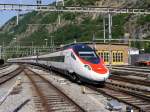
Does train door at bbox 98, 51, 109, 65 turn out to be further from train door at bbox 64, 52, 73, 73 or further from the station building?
train door at bbox 64, 52, 73, 73

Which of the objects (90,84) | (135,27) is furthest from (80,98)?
(135,27)

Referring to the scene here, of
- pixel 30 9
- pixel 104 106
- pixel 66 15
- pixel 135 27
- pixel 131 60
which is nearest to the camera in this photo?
pixel 104 106

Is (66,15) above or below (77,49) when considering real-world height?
above

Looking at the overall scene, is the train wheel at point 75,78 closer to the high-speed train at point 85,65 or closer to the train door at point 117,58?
the high-speed train at point 85,65

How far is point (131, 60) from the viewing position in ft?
335

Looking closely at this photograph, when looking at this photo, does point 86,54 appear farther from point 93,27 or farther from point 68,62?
point 93,27

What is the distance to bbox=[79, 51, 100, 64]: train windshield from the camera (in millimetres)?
29047

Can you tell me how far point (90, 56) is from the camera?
2969 centimetres

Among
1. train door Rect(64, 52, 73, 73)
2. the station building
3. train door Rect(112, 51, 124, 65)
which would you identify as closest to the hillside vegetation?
train door Rect(112, 51, 124, 65)

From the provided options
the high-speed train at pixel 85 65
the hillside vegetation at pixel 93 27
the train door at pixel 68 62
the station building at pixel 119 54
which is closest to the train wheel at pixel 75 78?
the high-speed train at pixel 85 65

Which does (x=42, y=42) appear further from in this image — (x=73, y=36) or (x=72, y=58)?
(x=72, y=58)

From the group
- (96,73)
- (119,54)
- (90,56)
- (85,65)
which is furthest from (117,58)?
(96,73)

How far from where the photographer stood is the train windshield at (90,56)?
95.3ft

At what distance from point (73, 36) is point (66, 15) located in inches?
1210
